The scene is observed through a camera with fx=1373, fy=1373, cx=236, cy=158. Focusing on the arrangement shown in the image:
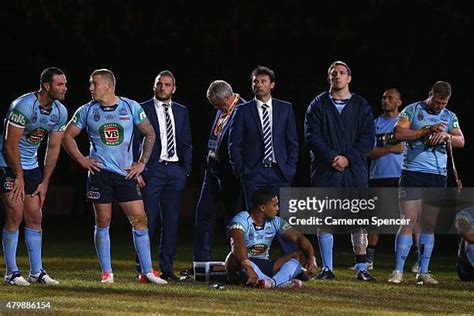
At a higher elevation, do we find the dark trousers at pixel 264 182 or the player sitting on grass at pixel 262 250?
the dark trousers at pixel 264 182

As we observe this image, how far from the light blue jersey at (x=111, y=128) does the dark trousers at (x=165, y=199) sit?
0.80 m

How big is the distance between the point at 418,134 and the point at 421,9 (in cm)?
1369

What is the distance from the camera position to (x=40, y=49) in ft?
95.1

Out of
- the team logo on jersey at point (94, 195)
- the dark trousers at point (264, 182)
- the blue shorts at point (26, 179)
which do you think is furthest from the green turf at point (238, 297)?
the blue shorts at point (26, 179)

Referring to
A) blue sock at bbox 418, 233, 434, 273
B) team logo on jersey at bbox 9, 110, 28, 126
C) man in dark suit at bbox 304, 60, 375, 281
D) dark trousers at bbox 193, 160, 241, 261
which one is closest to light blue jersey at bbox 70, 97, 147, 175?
team logo on jersey at bbox 9, 110, 28, 126

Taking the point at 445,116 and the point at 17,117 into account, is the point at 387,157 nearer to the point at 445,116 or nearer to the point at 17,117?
the point at 445,116

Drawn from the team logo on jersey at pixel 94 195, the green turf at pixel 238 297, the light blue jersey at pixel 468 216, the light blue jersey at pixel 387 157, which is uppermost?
the light blue jersey at pixel 387 157

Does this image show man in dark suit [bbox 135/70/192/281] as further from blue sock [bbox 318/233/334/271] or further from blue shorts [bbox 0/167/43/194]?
blue sock [bbox 318/233/334/271]

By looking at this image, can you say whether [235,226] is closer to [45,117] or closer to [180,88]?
[45,117]

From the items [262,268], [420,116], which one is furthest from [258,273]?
[420,116]

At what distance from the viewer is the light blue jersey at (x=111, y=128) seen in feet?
44.1

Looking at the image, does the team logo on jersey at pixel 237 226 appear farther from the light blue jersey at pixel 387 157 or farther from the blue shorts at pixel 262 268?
the light blue jersey at pixel 387 157

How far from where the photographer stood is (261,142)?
14336mm

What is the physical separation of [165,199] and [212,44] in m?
15.6
